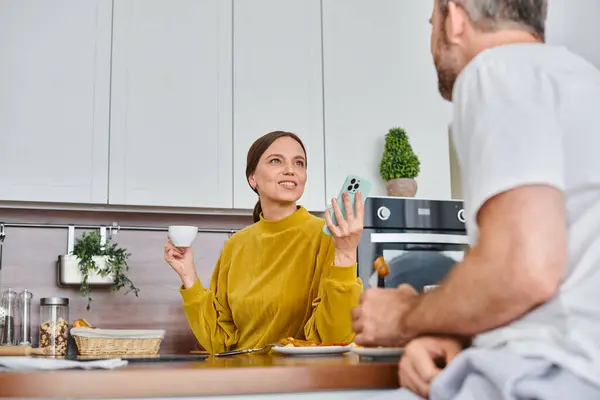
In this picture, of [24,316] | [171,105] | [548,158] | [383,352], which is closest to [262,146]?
[171,105]

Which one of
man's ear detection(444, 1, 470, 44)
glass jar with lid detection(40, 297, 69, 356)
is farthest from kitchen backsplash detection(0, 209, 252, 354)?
man's ear detection(444, 1, 470, 44)

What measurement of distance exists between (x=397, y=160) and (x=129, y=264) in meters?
1.19

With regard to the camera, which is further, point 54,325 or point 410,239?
point 410,239

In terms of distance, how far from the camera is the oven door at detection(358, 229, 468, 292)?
288 centimetres

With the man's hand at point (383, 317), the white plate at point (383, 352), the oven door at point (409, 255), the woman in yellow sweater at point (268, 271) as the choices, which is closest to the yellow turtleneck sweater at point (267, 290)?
the woman in yellow sweater at point (268, 271)

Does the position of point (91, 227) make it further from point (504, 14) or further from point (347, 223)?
point (504, 14)

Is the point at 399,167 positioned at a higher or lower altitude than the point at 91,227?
higher

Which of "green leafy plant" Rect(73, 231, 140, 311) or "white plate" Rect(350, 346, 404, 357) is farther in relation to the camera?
"green leafy plant" Rect(73, 231, 140, 311)

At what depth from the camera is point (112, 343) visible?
2.06 meters

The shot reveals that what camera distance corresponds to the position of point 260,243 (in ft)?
7.14

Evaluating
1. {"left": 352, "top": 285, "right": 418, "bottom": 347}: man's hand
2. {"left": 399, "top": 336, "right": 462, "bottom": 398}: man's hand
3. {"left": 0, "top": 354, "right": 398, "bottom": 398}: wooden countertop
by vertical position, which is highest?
{"left": 352, "top": 285, "right": 418, "bottom": 347}: man's hand

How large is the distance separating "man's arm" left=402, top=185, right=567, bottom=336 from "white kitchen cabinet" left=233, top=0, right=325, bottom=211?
205 cm

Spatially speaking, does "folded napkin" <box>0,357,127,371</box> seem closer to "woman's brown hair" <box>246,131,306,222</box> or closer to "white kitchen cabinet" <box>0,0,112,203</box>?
"woman's brown hair" <box>246,131,306,222</box>

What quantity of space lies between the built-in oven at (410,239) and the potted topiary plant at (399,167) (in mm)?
50
